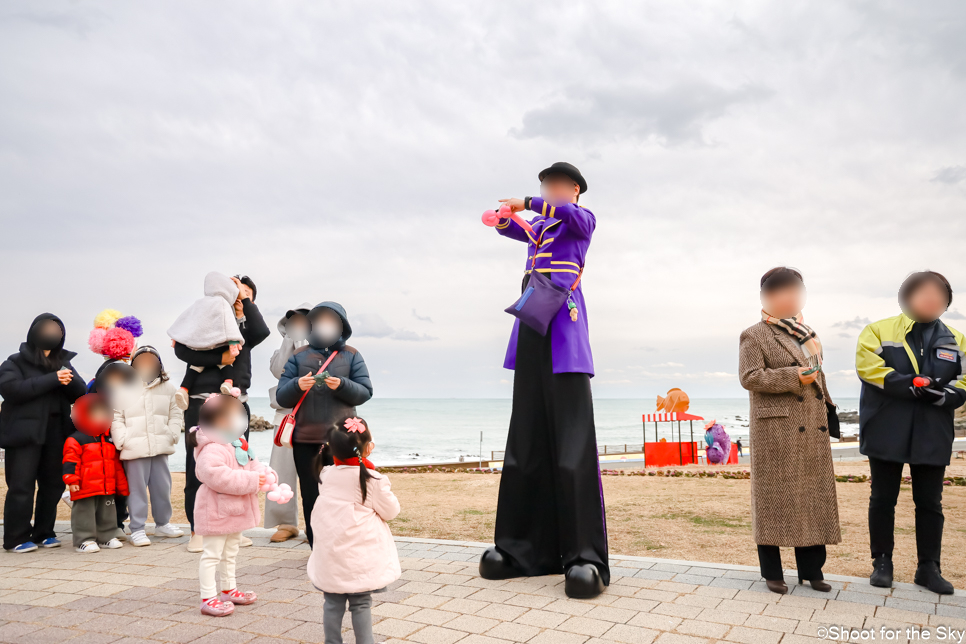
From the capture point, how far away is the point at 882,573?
14.0 feet

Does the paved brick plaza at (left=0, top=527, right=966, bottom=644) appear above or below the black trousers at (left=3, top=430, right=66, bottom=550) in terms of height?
below

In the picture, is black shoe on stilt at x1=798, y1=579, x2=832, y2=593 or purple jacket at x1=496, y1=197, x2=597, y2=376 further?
purple jacket at x1=496, y1=197, x2=597, y2=376

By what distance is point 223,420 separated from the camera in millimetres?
4043

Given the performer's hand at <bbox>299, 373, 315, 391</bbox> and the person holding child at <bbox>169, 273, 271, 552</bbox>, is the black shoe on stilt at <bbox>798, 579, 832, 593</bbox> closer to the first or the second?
the performer's hand at <bbox>299, 373, 315, 391</bbox>

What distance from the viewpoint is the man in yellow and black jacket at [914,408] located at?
14.0 ft

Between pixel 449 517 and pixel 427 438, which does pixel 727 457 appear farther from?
pixel 427 438

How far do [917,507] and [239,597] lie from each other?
4131 mm

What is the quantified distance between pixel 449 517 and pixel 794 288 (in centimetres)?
465

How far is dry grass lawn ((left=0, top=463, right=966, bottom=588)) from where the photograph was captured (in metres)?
5.43

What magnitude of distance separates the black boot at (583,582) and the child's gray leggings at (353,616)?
4.64 feet

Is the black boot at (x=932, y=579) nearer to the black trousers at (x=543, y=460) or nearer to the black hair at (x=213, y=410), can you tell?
the black trousers at (x=543, y=460)

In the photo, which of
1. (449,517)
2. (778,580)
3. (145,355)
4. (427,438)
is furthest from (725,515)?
(427,438)

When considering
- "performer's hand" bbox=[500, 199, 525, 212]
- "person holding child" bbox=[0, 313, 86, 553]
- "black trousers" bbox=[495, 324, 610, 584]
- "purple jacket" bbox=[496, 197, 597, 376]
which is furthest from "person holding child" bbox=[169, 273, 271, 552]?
"performer's hand" bbox=[500, 199, 525, 212]

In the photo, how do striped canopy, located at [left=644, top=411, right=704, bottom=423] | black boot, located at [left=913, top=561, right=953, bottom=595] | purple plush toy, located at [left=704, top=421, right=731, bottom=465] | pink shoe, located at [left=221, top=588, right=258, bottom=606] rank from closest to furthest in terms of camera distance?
1. pink shoe, located at [left=221, top=588, right=258, bottom=606]
2. black boot, located at [left=913, top=561, right=953, bottom=595]
3. purple plush toy, located at [left=704, top=421, right=731, bottom=465]
4. striped canopy, located at [left=644, top=411, right=704, bottom=423]
